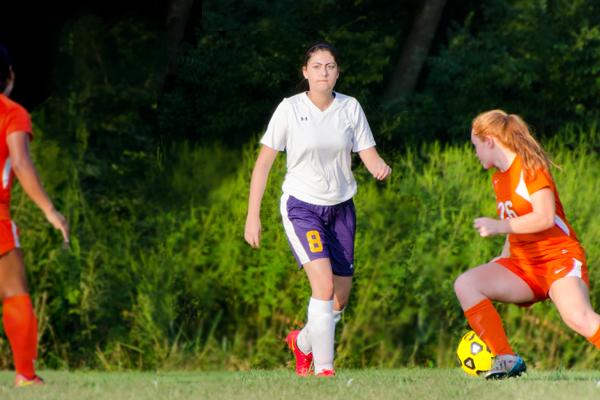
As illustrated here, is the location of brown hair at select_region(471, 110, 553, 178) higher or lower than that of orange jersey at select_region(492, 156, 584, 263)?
higher

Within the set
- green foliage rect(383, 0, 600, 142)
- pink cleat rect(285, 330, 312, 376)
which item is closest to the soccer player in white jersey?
pink cleat rect(285, 330, 312, 376)

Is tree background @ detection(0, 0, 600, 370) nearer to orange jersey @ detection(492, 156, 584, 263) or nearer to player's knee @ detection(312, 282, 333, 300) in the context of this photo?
player's knee @ detection(312, 282, 333, 300)

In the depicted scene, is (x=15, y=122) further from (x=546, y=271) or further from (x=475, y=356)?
(x=546, y=271)

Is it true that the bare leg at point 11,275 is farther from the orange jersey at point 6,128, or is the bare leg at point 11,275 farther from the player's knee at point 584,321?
the player's knee at point 584,321

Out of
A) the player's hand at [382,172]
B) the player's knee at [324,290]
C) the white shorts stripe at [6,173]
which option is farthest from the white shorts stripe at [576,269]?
the white shorts stripe at [6,173]

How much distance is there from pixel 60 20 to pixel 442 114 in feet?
21.1

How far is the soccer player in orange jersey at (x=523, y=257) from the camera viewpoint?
6.96 m

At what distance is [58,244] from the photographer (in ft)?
38.2

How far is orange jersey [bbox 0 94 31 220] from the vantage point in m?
6.58

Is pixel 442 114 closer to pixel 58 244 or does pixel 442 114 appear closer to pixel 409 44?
pixel 409 44

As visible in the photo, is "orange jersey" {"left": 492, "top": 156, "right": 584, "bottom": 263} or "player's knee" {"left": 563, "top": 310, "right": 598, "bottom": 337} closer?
"player's knee" {"left": 563, "top": 310, "right": 598, "bottom": 337}

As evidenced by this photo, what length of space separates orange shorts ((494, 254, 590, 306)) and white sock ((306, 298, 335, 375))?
120 cm

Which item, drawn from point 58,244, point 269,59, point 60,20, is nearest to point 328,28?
point 269,59

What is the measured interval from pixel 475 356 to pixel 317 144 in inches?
65.3
